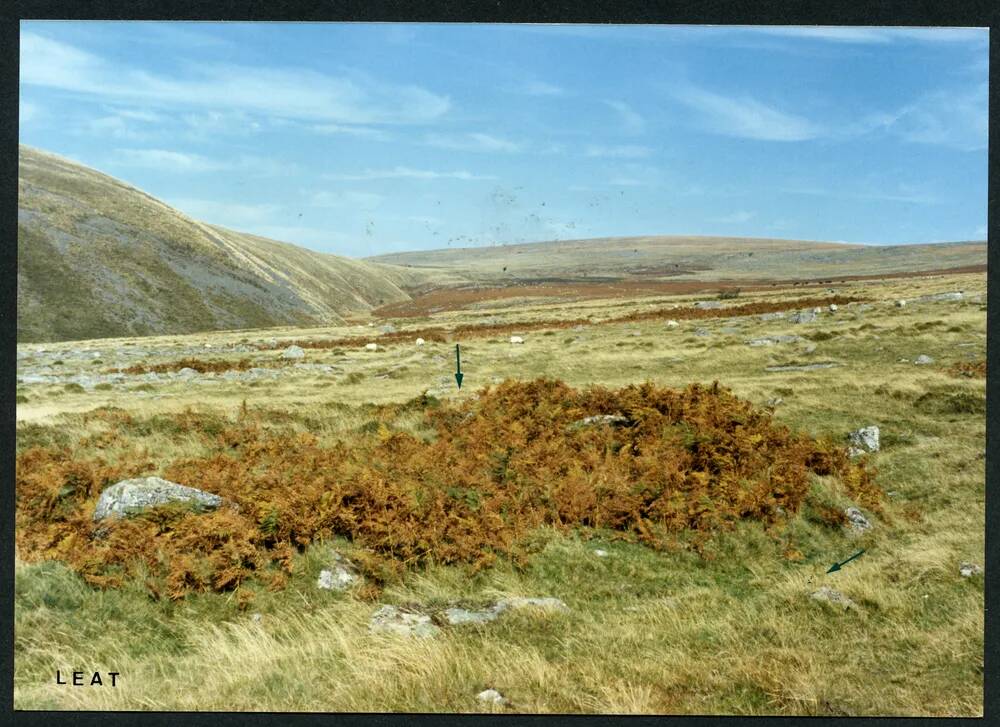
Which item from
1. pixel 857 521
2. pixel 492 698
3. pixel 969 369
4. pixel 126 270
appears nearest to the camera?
pixel 492 698

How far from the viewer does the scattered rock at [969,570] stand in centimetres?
715

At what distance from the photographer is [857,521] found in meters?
8.66

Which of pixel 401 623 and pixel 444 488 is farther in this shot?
pixel 444 488

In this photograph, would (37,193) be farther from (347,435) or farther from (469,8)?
(469,8)

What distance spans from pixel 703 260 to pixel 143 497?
124175 mm

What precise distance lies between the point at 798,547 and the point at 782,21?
Result: 647cm

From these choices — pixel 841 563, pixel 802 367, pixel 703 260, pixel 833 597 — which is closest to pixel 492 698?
pixel 833 597

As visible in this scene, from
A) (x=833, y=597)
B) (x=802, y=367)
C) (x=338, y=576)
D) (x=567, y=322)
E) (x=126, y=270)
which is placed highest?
(x=126, y=270)

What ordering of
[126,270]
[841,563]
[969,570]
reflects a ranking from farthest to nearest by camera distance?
[126,270]
[841,563]
[969,570]

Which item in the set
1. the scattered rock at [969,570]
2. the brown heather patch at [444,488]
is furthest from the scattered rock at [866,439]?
the scattered rock at [969,570]

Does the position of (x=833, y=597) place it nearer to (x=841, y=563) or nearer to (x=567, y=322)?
(x=841, y=563)

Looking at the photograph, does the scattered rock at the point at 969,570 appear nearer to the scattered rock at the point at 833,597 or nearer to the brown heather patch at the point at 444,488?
the scattered rock at the point at 833,597

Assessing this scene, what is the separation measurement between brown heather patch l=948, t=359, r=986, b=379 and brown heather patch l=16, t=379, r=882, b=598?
7437 mm

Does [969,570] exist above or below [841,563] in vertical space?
above
